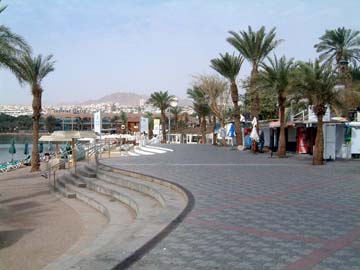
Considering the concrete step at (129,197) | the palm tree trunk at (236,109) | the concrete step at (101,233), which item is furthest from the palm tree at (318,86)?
the palm tree trunk at (236,109)

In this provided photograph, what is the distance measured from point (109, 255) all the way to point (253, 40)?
26.6 metres

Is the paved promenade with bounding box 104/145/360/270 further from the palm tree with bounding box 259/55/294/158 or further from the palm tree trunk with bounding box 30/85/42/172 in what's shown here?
the palm tree trunk with bounding box 30/85/42/172

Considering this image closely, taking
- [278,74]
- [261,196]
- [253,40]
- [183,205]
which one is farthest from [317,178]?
[253,40]

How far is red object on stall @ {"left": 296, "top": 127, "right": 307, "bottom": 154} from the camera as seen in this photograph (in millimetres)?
28195

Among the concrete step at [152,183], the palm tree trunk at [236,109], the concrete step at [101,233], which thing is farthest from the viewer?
the palm tree trunk at [236,109]

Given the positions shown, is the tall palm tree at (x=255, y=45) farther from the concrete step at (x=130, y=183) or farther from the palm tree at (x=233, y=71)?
the concrete step at (x=130, y=183)

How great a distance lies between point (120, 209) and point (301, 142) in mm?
19348

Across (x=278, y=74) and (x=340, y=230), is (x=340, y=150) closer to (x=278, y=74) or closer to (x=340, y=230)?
(x=278, y=74)

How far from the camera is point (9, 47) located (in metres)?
16.0

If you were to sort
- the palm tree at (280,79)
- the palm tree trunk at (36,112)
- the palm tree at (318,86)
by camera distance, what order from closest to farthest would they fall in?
the palm tree at (318,86), the palm tree at (280,79), the palm tree trunk at (36,112)

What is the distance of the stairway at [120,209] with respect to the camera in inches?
245

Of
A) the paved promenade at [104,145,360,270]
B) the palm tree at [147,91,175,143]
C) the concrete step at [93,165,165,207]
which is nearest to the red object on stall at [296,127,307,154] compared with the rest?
the concrete step at [93,165,165,207]

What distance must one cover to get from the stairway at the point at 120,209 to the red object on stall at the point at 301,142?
1386cm

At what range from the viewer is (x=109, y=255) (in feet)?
20.2
